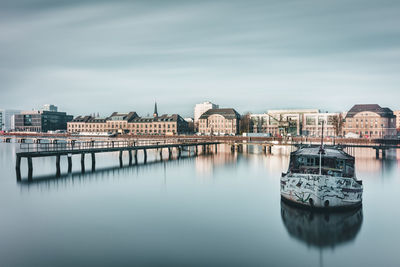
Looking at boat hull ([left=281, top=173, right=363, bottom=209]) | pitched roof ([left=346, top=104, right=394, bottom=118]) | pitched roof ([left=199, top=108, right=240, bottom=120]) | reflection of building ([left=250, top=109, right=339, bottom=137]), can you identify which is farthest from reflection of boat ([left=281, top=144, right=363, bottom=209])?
pitched roof ([left=199, top=108, right=240, bottom=120])

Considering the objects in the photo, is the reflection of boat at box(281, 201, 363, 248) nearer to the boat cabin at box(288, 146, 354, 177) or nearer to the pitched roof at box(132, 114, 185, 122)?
the boat cabin at box(288, 146, 354, 177)

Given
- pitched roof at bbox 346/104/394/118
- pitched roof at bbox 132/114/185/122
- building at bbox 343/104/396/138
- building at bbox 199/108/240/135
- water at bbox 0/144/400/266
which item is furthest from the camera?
pitched roof at bbox 132/114/185/122

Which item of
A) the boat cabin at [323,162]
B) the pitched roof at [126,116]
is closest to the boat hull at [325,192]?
the boat cabin at [323,162]

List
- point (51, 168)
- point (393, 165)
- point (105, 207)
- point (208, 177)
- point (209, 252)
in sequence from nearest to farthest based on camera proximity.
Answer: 1. point (209, 252)
2. point (105, 207)
3. point (208, 177)
4. point (51, 168)
5. point (393, 165)

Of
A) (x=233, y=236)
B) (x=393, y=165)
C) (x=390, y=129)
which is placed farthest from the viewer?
(x=390, y=129)

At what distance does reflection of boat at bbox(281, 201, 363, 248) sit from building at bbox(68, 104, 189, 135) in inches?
4912

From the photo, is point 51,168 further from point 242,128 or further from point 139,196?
point 242,128

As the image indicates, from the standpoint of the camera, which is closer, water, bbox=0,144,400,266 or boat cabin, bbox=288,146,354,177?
water, bbox=0,144,400,266

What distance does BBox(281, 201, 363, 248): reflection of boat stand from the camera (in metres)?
22.7

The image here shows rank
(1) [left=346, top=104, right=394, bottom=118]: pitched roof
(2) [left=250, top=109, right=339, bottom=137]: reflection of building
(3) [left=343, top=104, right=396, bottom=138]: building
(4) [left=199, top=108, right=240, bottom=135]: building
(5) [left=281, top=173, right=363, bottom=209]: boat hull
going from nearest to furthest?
(5) [left=281, top=173, right=363, bottom=209]: boat hull → (3) [left=343, top=104, right=396, bottom=138]: building → (1) [left=346, top=104, right=394, bottom=118]: pitched roof → (2) [left=250, top=109, right=339, bottom=137]: reflection of building → (4) [left=199, top=108, right=240, bottom=135]: building

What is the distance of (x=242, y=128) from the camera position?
16550 centimetres

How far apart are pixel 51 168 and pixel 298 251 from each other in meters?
48.4

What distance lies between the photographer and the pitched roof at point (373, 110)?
13562 centimetres

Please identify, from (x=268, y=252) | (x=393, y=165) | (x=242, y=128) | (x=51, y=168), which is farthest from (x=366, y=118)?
(x=268, y=252)
